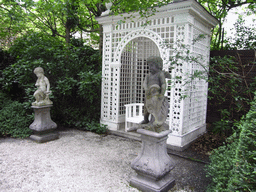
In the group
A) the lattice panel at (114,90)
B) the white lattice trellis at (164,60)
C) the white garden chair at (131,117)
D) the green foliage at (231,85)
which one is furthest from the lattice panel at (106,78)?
the green foliage at (231,85)

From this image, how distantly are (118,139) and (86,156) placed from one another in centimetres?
147

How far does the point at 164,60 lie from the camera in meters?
5.12

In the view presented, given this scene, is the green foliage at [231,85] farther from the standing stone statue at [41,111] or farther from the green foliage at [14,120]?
the green foliage at [14,120]

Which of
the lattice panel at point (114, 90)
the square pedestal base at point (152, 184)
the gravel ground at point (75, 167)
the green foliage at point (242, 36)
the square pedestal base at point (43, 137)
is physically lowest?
the gravel ground at point (75, 167)

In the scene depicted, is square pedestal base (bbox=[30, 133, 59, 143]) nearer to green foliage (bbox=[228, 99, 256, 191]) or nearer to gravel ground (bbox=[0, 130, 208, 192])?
gravel ground (bbox=[0, 130, 208, 192])

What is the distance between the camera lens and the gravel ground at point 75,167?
10.7ft

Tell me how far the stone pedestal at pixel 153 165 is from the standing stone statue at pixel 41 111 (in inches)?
130

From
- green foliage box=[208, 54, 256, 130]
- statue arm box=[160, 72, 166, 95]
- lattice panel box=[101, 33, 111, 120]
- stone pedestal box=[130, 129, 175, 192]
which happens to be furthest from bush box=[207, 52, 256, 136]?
lattice panel box=[101, 33, 111, 120]

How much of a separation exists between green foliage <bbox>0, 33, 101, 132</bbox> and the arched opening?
3.04 feet

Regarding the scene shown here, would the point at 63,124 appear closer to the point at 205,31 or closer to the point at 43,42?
the point at 43,42

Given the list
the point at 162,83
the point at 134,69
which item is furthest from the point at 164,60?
the point at 162,83

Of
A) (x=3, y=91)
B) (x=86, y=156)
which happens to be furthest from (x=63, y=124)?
(x=86, y=156)

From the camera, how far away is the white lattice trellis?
4848 mm

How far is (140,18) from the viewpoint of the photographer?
215 inches
